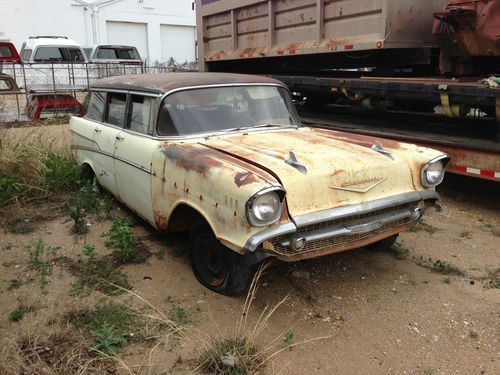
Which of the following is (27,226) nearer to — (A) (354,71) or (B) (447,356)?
(B) (447,356)

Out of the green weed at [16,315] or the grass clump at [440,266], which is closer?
the green weed at [16,315]

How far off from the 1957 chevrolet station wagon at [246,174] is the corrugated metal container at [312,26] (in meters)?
2.14

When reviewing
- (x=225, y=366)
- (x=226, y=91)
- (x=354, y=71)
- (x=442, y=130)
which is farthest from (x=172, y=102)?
(x=354, y=71)

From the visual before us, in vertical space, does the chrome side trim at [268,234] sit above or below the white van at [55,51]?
below

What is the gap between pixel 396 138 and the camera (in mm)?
6285

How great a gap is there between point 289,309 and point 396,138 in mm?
3559

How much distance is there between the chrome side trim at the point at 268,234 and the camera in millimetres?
2953

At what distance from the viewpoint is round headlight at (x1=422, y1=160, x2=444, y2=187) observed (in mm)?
3777

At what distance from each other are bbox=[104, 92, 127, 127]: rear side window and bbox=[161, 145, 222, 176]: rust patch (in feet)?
3.80

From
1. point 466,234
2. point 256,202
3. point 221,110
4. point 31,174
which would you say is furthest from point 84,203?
point 466,234

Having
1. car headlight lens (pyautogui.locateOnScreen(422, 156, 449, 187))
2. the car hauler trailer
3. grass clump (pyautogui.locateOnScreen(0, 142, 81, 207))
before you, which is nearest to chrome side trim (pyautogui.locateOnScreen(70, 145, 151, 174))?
grass clump (pyautogui.locateOnScreen(0, 142, 81, 207))

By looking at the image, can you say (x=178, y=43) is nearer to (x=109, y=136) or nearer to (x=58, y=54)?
(x=58, y=54)

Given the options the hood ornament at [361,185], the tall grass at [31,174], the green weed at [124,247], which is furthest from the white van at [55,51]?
the hood ornament at [361,185]

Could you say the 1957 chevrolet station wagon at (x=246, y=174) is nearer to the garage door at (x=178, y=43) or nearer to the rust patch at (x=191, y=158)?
the rust patch at (x=191, y=158)
